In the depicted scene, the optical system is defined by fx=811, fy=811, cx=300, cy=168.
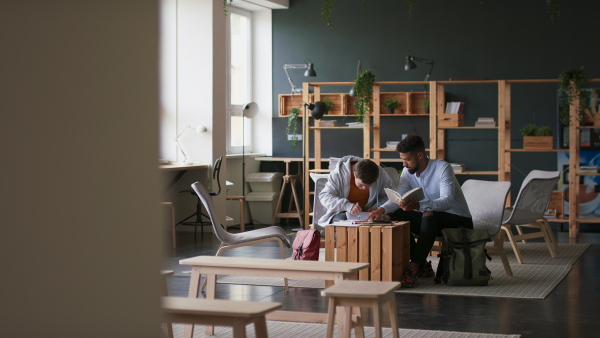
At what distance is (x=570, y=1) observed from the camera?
35.9 feet

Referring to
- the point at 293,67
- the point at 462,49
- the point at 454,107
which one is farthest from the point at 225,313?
the point at 293,67

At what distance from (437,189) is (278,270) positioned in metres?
2.62

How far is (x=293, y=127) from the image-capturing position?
479 inches

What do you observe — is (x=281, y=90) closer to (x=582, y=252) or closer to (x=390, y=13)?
(x=390, y=13)

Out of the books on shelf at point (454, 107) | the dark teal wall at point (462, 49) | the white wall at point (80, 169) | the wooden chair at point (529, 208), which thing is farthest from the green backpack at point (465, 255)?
the dark teal wall at point (462, 49)

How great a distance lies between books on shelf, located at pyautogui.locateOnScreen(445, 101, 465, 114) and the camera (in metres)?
10.8

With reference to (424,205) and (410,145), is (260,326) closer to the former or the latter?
(424,205)

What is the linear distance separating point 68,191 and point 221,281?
16.7 ft

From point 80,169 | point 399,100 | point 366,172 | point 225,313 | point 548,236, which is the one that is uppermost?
point 399,100

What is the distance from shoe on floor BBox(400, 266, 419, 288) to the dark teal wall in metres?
5.47

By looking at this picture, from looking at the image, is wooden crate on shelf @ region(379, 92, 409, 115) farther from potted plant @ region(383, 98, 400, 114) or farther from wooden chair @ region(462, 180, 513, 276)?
wooden chair @ region(462, 180, 513, 276)

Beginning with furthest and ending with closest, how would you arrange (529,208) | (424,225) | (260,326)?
(529,208) → (424,225) → (260,326)

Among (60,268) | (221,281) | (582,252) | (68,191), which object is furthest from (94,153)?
(582,252)

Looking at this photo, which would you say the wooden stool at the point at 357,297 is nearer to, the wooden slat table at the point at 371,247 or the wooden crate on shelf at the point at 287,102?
the wooden slat table at the point at 371,247
